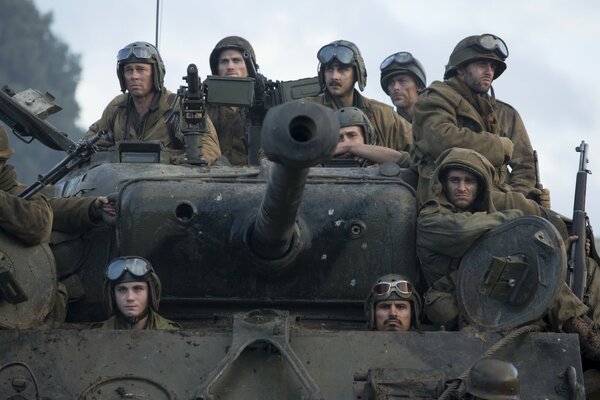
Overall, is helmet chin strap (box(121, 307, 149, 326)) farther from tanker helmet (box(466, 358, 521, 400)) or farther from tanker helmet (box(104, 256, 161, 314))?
tanker helmet (box(466, 358, 521, 400))

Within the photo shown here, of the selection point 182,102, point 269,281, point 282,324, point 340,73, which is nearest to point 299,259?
point 269,281

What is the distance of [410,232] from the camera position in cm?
1399

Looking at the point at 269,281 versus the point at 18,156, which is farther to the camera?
the point at 18,156

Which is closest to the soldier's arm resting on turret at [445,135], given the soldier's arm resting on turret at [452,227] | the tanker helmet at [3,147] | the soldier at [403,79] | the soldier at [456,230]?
the soldier at [456,230]

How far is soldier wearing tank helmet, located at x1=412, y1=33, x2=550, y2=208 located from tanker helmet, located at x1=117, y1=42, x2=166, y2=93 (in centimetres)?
277

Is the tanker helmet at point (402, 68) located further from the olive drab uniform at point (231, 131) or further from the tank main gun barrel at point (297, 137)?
the tank main gun barrel at point (297, 137)

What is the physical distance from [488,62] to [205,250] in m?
3.49

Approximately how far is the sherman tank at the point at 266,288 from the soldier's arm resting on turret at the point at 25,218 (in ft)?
0.41

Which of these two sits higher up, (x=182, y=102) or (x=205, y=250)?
(x=182, y=102)

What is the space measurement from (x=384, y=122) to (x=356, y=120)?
1387 mm

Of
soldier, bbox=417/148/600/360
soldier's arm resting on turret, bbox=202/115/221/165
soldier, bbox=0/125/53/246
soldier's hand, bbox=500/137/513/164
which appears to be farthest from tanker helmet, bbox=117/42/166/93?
soldier, bbox=417/148/600/360

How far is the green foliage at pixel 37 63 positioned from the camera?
82.9 meters

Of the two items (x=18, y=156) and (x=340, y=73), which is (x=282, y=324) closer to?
(x=340, y=73)

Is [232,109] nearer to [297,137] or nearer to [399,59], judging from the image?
[399,59]
